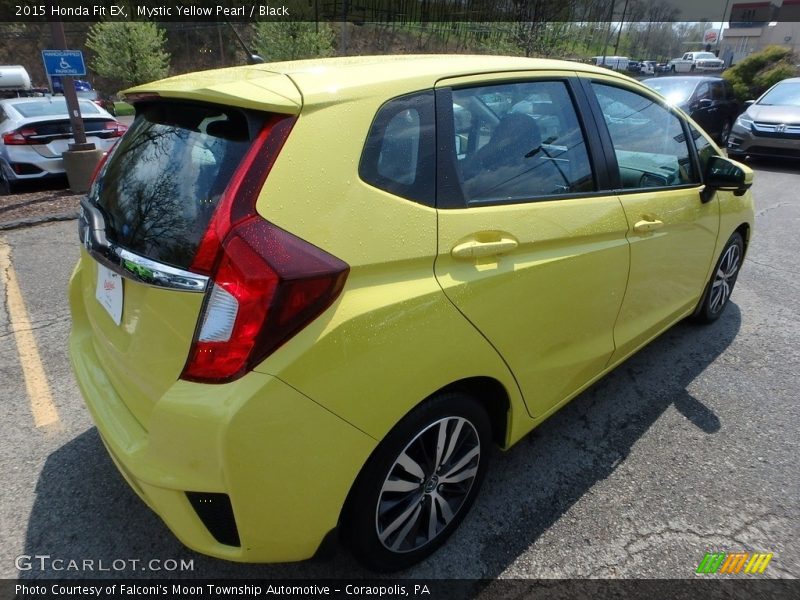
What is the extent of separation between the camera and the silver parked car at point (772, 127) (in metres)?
9.73

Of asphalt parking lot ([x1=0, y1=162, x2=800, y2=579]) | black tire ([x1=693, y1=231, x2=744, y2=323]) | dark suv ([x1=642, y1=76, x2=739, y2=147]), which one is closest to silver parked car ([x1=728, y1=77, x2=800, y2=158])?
dark suv ([x1=642, y1=76, x2=739, y2=147])

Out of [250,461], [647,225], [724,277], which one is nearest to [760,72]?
[724,277]

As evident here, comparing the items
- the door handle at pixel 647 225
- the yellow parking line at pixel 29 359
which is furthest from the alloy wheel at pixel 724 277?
the yellow parking line at pixel 29 359

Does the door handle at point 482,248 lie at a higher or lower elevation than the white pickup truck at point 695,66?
lower

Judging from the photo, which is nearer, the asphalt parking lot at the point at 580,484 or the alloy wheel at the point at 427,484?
the alloy wheel at the point at 427,484

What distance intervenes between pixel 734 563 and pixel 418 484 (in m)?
1.33

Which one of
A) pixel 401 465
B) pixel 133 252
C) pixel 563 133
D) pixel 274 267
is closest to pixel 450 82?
pixel 563 133

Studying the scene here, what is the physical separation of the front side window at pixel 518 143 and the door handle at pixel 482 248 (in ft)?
0.52

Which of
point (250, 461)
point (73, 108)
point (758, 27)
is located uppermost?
point (758, 27)

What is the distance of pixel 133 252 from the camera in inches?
63.3

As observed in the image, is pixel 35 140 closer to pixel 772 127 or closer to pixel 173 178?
pixel 173 178

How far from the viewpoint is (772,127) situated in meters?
9.95

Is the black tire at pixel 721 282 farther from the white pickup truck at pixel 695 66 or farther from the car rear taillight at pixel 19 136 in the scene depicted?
the white pickup truck at pixel 695 66

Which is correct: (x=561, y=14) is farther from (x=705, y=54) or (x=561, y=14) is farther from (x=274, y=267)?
(x=705, y=54)
